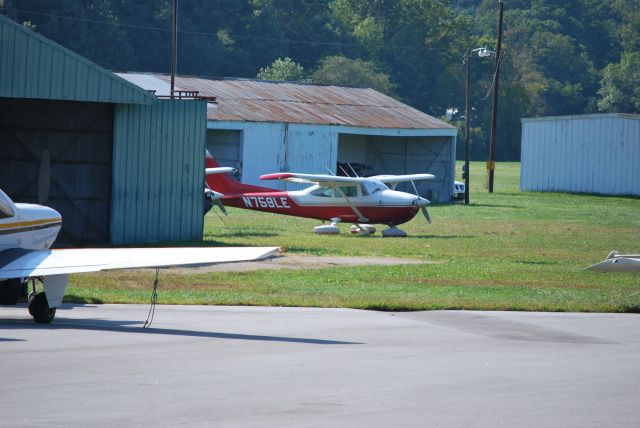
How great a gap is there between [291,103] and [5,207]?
34975mm

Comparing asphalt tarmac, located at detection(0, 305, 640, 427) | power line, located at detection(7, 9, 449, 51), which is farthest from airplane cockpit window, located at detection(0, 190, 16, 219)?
power line, located at detection(7, 9, 449, 51)

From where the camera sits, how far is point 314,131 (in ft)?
152

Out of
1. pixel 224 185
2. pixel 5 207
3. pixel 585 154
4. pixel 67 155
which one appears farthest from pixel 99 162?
pixel 585 154

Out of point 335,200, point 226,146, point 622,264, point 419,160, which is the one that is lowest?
point 622,264

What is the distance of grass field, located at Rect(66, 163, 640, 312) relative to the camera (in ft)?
59.3

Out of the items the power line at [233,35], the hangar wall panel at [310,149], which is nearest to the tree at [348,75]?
the power line at [233,35]

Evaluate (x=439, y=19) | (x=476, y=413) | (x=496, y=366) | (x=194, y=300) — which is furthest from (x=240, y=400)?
(x=439, y=19)

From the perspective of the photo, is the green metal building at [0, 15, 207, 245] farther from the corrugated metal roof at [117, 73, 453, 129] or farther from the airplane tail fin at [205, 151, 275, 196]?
the corrugated metal roof at [117, 73, 453, 129]

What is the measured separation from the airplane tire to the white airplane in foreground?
2.94 ft

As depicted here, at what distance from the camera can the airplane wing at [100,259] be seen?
13.8 m

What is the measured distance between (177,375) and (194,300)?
20.6ft

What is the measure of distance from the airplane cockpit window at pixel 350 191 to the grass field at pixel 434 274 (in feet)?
3.98

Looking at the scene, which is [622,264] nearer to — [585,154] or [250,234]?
→ [250,234]

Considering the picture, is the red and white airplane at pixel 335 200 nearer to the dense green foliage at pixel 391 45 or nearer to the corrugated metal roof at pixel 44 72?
the corrugated metal roof at pixel 44 72
